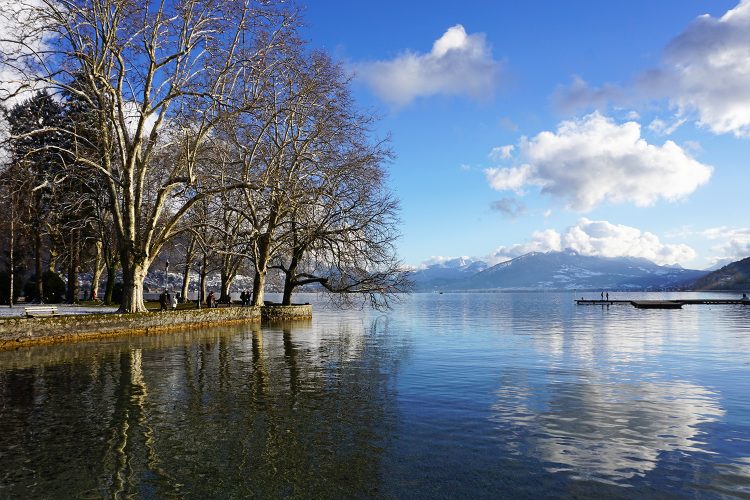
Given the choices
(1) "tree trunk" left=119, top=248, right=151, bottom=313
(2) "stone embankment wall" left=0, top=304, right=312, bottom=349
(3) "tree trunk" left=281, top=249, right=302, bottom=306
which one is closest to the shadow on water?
(2) "stone embankment wall" left=0, top=304, right=312, bottom=349

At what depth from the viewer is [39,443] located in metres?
8.64

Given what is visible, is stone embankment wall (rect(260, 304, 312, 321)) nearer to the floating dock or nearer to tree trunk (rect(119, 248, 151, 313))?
tree trunk (rect(119, 248, 151, 313))

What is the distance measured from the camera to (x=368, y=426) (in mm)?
9727

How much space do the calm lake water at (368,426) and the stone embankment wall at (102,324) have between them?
6.97 feet

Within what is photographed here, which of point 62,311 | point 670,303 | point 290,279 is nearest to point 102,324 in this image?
point 62,311

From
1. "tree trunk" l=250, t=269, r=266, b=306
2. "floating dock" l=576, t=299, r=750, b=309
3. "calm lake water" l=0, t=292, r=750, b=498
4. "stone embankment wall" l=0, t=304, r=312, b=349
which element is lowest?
"floating dock" l=576, t=299, r=750, b=309

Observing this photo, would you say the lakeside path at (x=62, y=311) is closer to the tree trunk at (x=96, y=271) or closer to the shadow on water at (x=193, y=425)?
the shadow on water at (x=193, y=425)

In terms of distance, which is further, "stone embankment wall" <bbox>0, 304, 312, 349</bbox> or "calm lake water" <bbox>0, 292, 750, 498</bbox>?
"stone embankment wall" <bbox>0, 304, 312, 349</bbox>

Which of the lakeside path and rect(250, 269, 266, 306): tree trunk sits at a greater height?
rect(250, 269, 266, 306): tree trunk

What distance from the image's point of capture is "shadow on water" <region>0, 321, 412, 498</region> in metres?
6.97

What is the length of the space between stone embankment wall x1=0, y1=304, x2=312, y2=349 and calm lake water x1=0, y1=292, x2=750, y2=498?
213 centimetres

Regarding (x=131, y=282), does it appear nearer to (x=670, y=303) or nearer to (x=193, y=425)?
(x=193, y=425)

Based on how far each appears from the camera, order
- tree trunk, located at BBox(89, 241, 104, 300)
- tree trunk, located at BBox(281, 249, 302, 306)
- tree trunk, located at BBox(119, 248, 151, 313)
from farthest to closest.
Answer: tree trunk, located at BBox(89, 241, 104, 300), tree trunk, located at BBox(281, 249, 302, 306), tree trunk, located at BBox(119, 248, 151, 313)

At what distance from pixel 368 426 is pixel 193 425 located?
3.33 meters
